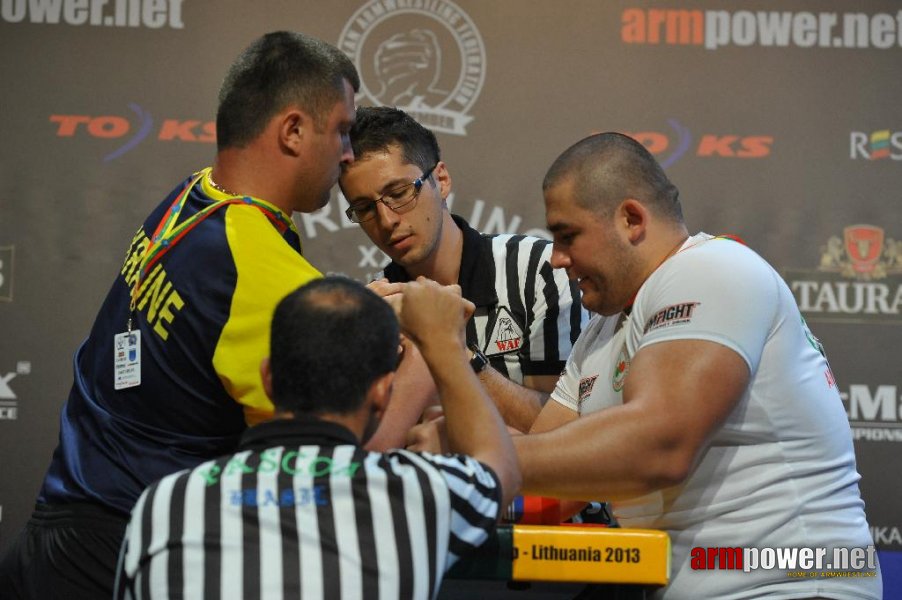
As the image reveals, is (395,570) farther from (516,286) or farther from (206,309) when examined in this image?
(516,286)

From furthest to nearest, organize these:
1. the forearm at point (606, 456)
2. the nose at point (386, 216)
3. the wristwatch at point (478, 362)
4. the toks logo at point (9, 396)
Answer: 1. the toks logo at point (9, 396)
2. the nose at point (386, 216)
3. the wristwatch at point (478, 362)
4. the forearm at point (606, 456)

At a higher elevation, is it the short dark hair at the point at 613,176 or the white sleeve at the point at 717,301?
the short dark hair at the point at 613,176

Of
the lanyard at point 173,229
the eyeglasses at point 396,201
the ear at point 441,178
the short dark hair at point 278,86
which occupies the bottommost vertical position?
the lanyard at point 173,229

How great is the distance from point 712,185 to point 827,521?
248 cm

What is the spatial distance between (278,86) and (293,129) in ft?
0.29

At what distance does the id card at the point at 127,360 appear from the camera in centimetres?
184

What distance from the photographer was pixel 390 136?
278 centimetres

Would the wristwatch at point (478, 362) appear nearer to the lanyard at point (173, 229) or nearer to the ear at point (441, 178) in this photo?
the ear at point (441, 178)

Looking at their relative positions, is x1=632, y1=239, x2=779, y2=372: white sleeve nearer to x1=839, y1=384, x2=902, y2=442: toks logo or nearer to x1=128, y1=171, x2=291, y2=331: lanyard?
x1=128, y1=171, x2=291, y2=331: lanyard

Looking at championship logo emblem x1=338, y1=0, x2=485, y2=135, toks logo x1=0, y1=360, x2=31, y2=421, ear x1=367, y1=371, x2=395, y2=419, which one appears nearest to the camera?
ear x1=367, y1=371, x2=395, y2=419

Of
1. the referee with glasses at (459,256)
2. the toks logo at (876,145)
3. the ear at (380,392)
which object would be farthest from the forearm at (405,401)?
the toks logo at (876,145)

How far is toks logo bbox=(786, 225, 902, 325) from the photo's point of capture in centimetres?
415

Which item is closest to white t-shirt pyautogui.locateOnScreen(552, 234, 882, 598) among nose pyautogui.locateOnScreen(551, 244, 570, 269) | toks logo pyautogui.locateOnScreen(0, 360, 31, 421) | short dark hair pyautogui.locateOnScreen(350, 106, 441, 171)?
nose pyautogui.locateOnScreen(551, 244, 570, 269)

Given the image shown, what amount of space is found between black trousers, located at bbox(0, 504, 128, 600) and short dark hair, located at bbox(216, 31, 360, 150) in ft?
2.35
